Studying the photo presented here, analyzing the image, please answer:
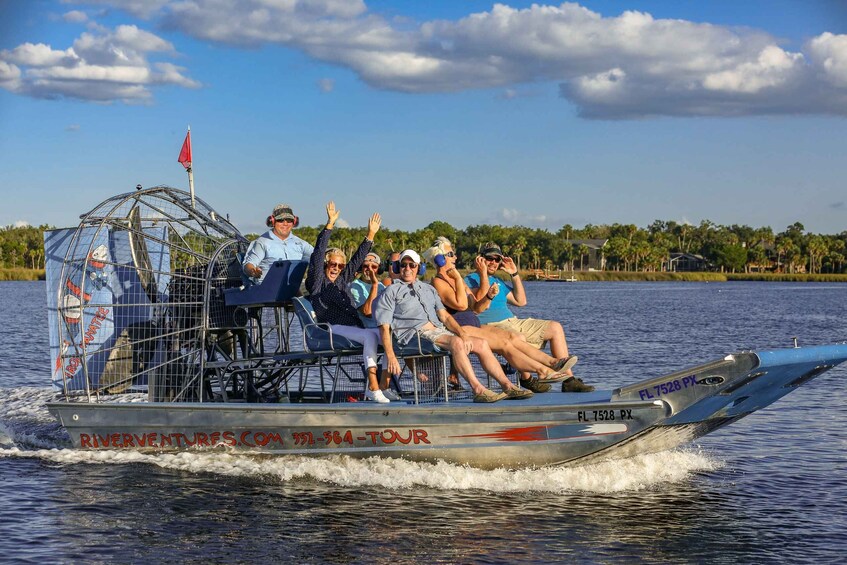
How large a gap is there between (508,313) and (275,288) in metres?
2.89

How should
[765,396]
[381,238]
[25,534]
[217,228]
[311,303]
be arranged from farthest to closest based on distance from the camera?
[381,238] < [217,228] < [311,303] < [765,396] < [25,534]

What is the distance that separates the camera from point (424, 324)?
11758 millimetres

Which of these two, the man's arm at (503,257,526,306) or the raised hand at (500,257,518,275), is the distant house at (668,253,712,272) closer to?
the man's arm at (503,257,526,306)

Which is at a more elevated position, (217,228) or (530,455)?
(217,228)

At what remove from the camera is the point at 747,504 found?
1163 centimetres

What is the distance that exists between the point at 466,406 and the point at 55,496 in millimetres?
4869

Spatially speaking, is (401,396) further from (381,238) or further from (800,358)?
(381,238)

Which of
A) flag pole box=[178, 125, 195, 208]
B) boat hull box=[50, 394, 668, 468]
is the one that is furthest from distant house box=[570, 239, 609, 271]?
boat hull box=[50, 394, 668, 468]

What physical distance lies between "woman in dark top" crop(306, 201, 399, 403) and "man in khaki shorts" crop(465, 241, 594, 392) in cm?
137

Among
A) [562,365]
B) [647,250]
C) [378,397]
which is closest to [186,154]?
[378,397]

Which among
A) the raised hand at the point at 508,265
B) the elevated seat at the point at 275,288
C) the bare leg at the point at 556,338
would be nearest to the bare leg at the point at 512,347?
the bare leg at the point at 556,338

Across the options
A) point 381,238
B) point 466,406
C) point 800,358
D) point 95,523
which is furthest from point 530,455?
point 381,238

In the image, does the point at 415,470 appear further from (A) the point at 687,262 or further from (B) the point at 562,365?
(A) the point at 687,262

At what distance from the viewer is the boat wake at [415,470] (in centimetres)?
1162
